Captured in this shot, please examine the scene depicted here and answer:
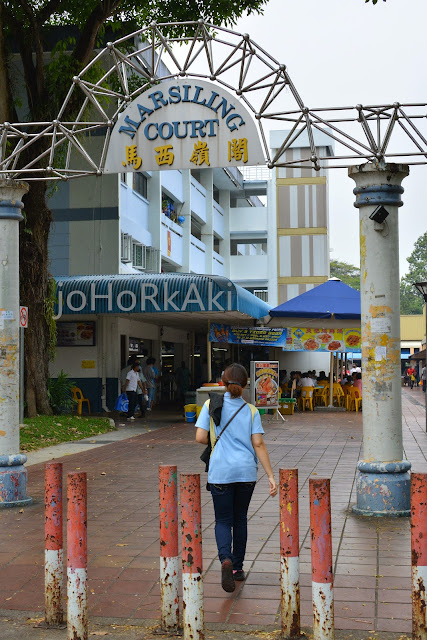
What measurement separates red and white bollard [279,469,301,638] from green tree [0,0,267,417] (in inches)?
580

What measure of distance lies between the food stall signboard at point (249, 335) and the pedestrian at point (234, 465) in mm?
16235

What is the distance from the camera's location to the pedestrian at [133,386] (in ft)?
70.5

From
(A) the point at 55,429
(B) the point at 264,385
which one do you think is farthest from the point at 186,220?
(A) the point at 55,429

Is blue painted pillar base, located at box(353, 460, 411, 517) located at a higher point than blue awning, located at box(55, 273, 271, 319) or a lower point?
lower

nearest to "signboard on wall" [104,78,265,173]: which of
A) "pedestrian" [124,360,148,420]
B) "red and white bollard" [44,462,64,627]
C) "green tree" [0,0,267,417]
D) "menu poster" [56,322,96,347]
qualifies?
"red and white bollard" [44,462,64,627]

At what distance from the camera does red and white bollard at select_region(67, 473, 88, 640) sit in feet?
15.9

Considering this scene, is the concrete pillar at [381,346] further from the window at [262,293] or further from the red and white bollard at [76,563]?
the window at [262,293]

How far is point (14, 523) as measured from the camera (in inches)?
327

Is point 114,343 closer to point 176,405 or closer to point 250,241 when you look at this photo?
point 176,405

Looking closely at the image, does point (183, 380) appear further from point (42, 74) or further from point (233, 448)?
point (233, 448)

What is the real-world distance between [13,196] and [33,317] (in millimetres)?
10227

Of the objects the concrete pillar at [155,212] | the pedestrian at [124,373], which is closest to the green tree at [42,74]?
the pedestrian at [124,373]

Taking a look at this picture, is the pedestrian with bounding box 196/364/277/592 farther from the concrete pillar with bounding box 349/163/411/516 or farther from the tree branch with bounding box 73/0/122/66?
the tree branch with bounding box 73/0/122/66

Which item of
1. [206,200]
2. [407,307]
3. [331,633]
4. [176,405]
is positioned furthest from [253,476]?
[407,307]
